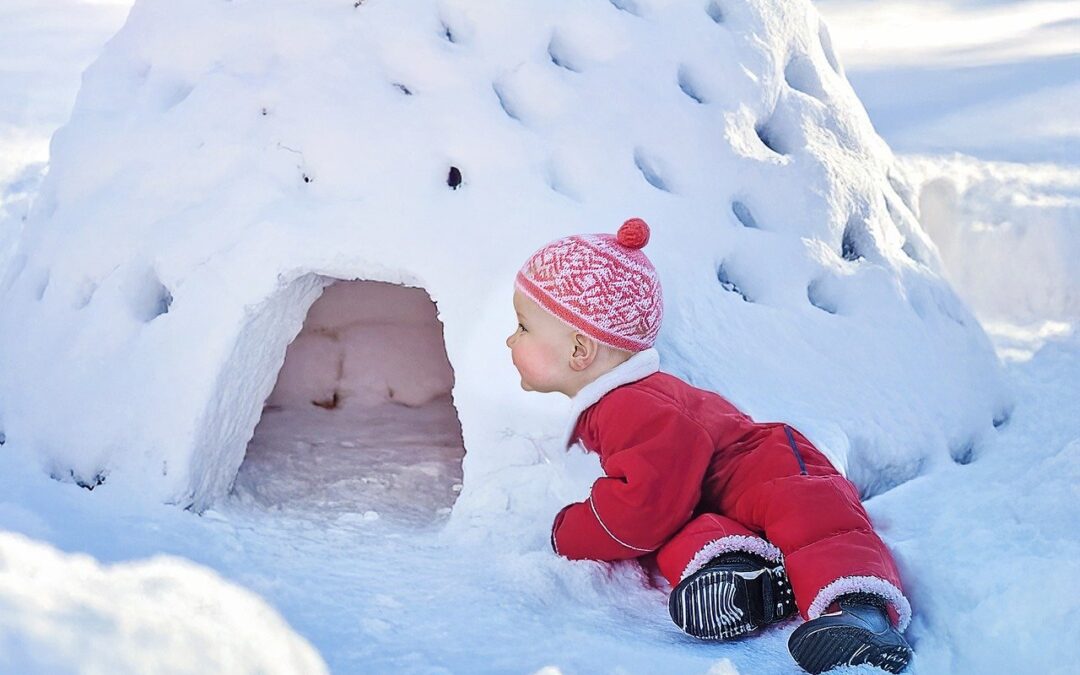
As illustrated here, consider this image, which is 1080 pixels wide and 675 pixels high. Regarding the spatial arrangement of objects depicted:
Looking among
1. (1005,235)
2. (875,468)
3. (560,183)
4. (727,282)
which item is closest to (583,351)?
(560,183)

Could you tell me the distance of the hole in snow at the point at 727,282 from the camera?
2.92 metres

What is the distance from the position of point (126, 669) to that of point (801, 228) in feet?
7.49

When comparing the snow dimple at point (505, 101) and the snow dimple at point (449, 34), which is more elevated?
the snow dimple at point (449, 34)

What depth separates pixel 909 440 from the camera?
2861 millimetres

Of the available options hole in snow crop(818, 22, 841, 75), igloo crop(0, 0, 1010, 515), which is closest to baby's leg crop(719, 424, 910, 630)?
igloo crop(0, 0, 1010, 515)

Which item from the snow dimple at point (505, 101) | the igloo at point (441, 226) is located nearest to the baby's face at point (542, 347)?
the igloo at point (441, 226)

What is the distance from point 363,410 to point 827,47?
2.08 meters

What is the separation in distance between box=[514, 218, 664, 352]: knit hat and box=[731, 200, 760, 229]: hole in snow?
993 mm

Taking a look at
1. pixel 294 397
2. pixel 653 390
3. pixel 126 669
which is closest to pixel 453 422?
pixel 294 397

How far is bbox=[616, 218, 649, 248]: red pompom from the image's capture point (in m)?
2.07

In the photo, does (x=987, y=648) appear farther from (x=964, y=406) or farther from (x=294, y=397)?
(x=294, y=397)

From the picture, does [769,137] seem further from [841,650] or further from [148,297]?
[841,650]

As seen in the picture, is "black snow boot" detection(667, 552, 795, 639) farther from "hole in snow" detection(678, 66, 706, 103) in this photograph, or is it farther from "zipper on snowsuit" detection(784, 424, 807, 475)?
"hole in snow" detection(678, 66, 706, 103)

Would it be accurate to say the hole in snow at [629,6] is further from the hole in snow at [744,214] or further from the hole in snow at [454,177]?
the hole in snow at [454,177]
